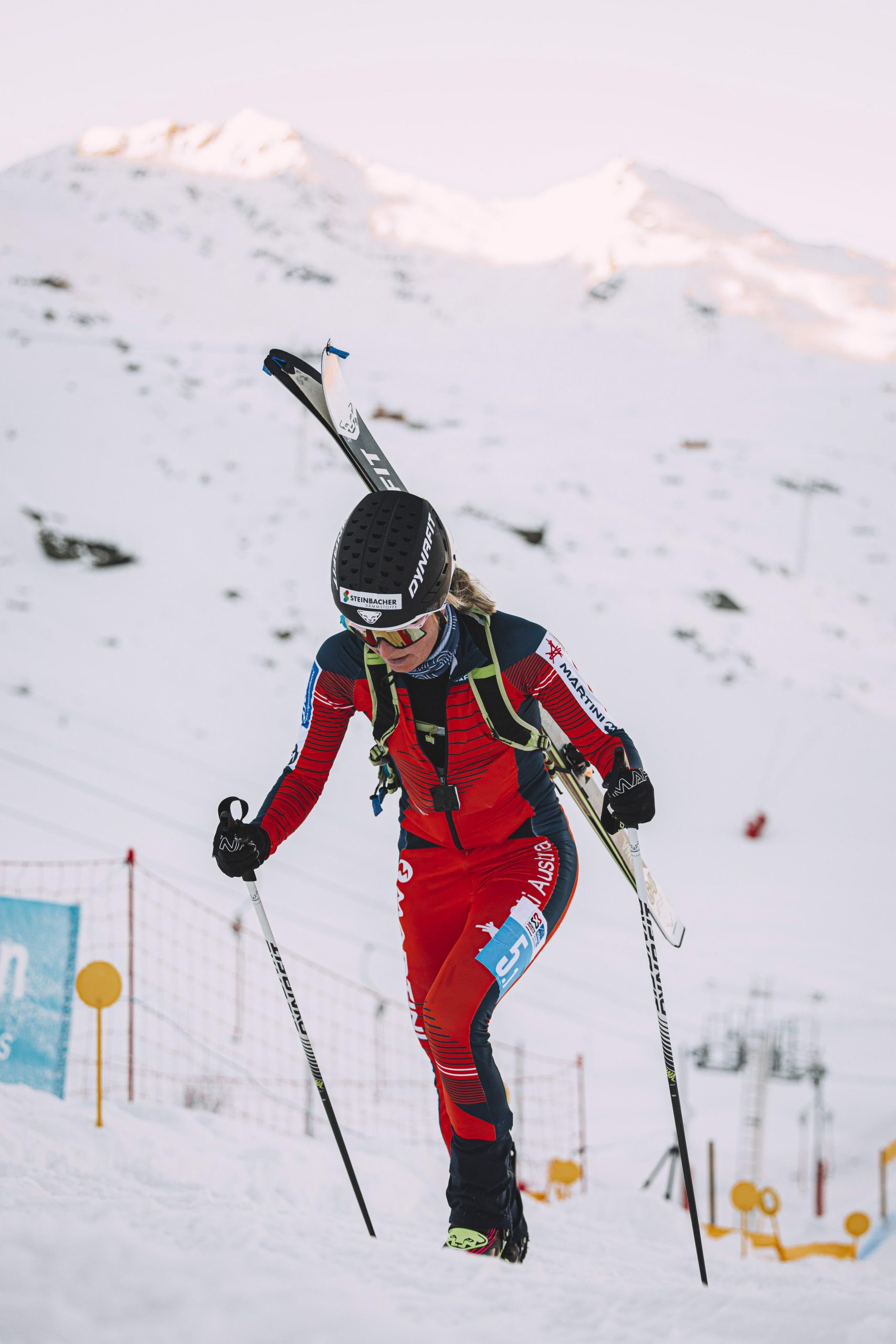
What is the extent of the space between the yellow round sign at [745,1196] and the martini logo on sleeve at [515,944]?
5.34 metres

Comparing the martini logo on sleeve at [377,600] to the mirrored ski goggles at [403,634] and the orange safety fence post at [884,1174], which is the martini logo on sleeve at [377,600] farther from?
the orange safety fence post at [884,1174]

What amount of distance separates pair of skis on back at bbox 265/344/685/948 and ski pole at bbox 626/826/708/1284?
1.9 inches

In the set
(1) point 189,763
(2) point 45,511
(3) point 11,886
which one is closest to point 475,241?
(2) point 45,511

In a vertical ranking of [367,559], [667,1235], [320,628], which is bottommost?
[320,628]

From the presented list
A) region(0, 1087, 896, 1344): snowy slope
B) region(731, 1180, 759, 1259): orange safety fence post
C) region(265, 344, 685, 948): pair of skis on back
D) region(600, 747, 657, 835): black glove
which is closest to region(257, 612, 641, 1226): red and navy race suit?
region(600, 747, 657, 835): black glove

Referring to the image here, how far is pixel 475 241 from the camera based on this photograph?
4154 inches

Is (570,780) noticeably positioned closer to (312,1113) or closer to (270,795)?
(270,795)

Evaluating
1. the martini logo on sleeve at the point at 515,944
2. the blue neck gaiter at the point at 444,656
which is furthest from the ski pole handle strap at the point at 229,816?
the martini logo on sleeve at the point at 515,944

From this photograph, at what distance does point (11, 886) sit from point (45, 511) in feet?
56.0

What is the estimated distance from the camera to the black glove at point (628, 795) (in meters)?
3.34

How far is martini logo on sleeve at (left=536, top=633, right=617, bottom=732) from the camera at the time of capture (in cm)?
352

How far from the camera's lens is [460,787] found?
350 cm

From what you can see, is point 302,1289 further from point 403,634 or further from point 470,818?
point 403,634

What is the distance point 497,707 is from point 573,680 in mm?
293
